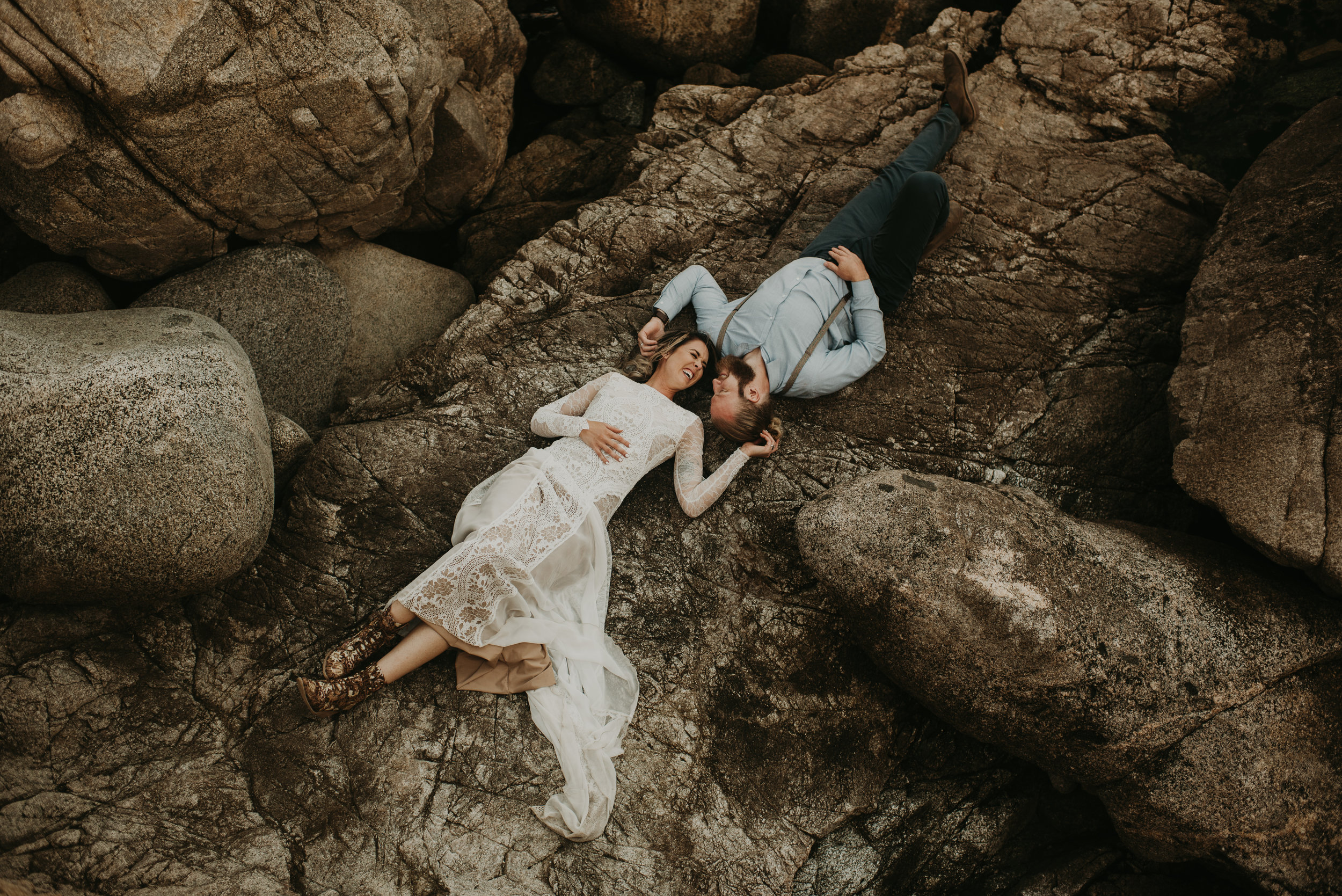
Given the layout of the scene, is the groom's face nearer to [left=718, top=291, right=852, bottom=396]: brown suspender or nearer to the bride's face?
the bride's face

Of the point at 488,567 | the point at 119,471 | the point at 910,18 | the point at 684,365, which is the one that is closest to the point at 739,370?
the point at 684,365

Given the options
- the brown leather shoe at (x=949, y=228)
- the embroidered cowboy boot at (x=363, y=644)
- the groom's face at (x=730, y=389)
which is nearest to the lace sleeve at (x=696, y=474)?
the groom's face at (x=730, y=389)

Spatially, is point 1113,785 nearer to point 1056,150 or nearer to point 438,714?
point 438,714

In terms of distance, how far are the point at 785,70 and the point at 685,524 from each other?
4.78 m

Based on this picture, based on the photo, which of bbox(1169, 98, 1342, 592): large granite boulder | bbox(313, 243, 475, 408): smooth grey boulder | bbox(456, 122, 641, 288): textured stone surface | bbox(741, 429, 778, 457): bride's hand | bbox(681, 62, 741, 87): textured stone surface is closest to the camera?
bbox(1169, 98, 1342, 592): large granite boulder

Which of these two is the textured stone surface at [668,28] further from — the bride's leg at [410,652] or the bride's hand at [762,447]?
the bride's leg at [410,652]

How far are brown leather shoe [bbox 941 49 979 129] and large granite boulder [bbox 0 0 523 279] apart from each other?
348cm

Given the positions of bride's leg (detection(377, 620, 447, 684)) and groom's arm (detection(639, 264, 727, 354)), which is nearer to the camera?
bride's leg (detection(377, 620, 447, 684))

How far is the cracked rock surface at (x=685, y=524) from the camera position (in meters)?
3.37

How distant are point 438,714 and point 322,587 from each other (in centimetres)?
96

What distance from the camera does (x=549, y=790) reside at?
11.5 feet

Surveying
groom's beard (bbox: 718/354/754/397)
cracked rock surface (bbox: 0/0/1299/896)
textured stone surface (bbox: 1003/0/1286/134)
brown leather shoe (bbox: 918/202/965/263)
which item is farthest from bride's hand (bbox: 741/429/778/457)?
textured stone surface (bbox: 1003/0/1286/134)

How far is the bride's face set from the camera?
4.33m

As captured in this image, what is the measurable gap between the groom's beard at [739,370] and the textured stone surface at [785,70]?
12.0ft
